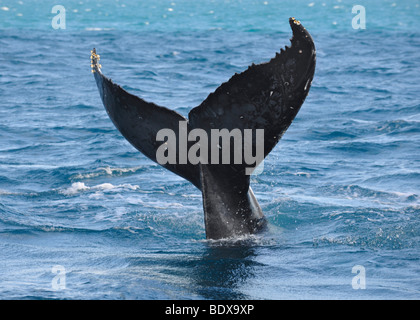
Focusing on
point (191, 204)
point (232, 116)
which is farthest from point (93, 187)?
point (232, 116)

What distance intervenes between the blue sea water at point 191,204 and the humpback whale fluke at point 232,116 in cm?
30

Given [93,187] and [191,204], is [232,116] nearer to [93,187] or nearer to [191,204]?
[191,204]

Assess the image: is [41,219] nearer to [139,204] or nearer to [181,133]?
[139,204]

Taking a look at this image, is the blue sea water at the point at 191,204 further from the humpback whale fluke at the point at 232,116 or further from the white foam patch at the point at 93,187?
the humpback whale fluke at the point at 232,116

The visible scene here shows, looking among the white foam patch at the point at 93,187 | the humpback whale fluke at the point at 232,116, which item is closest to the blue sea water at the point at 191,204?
the white foam patch at the point at 93,187

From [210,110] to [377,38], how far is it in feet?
92.9

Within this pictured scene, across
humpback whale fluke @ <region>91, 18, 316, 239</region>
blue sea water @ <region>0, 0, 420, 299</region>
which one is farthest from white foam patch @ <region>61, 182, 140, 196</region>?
humpback whale fluke @ <region>91, 18, 316, 239</region>

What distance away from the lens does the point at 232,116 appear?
17.1 feet

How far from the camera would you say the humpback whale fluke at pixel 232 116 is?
4.95 meters

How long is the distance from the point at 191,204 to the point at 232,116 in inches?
123

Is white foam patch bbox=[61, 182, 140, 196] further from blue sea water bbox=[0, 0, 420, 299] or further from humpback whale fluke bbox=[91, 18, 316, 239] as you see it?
humpback whale fluke bbox=[91, 18, 316, 239]

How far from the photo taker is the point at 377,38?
3195 centimetres

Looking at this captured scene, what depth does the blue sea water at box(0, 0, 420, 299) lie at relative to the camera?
5270mm
